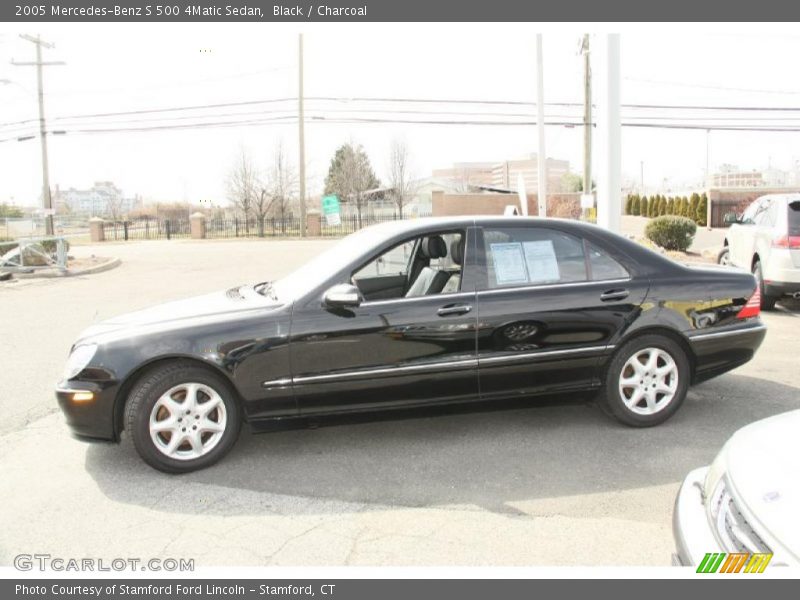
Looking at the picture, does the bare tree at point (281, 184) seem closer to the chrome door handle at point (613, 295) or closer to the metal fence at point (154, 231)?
the metal fence at point (154, 231)

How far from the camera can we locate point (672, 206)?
129 feet

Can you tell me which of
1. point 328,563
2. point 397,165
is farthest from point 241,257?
point 397,165

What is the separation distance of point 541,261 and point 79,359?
316 cm

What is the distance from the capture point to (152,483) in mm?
3967

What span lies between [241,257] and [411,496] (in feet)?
65.5

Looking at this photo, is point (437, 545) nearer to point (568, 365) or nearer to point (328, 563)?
point (328, 563)

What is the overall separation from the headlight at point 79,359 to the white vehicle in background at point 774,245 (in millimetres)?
7617

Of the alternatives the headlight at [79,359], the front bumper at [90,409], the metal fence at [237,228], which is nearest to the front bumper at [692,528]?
the front bumper at [90,409]

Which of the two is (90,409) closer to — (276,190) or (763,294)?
(763,294)

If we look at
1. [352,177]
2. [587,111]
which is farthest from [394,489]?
[352,177]

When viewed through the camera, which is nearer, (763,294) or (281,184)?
(763,294)

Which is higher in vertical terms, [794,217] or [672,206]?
[672,206]

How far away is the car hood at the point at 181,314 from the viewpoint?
13.6ft

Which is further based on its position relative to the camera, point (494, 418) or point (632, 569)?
point (494, 418)
